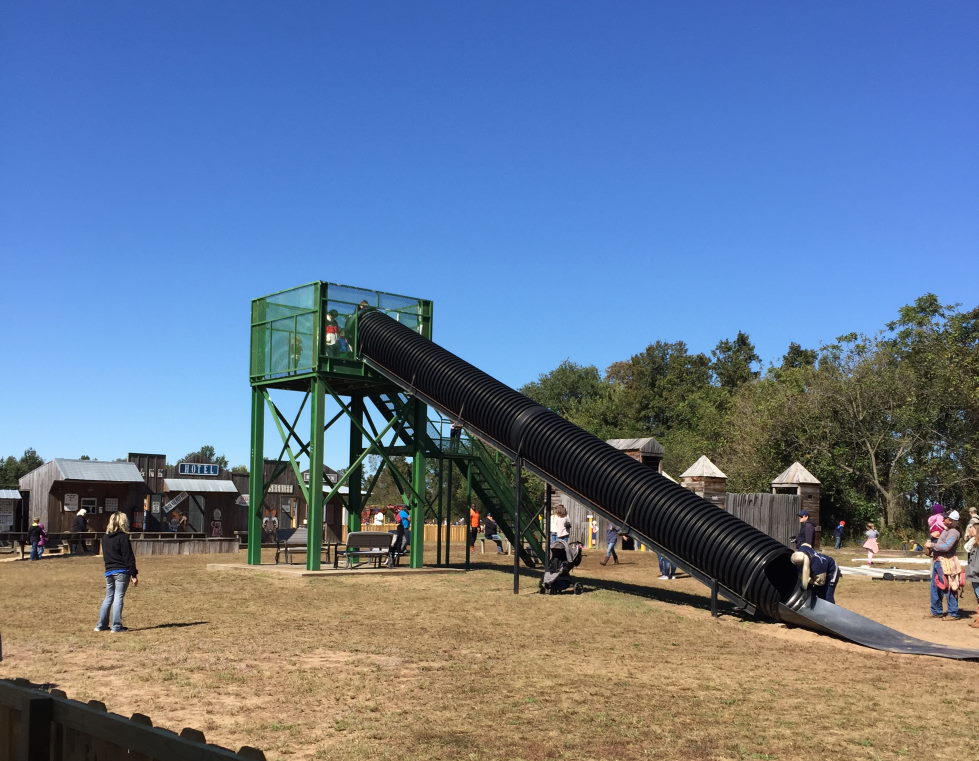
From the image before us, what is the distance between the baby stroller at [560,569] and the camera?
18556 millimetres

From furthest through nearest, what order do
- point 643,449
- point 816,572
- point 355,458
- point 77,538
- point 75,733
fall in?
point 643,449, point 77,538, point 355,458, point 816,572, point 75,733

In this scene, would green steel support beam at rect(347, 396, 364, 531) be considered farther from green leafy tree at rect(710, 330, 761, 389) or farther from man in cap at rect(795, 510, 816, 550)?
green leafy tree at rect(710, 330, 761, 389)

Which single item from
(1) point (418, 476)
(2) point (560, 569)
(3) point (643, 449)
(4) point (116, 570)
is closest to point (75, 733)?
(4) point (116, 570)

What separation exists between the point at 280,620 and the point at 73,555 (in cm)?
2058

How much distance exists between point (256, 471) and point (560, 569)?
9.70m

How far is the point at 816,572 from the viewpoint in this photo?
581 inches

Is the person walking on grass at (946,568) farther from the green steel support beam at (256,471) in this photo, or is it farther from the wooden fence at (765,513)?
the green steel support beam at (256,471)

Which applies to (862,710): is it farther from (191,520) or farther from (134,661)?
(191,520)

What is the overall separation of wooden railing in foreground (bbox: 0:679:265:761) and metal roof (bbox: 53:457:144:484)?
3481cm

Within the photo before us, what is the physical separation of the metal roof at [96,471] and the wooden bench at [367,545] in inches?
718

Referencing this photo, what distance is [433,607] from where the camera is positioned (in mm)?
16344

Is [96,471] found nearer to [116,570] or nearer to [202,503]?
[202,503]

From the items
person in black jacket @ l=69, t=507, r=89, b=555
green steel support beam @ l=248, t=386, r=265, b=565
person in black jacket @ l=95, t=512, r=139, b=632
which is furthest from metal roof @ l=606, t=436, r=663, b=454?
person in black jacket @ l=95, t=512, r=139, b=632

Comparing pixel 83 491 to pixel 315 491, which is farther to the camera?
pixel 83 491
